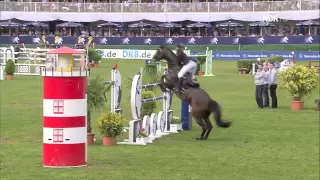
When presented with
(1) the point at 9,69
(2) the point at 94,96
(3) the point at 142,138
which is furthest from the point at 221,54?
(2) the point at 94,96

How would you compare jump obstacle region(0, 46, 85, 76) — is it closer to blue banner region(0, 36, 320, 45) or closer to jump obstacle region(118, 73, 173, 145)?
blue banner region(0, 36, 320, 45)

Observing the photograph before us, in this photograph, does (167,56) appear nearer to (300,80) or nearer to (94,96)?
(94,96)

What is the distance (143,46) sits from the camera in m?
67.1

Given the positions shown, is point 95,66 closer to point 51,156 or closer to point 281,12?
point 281,12

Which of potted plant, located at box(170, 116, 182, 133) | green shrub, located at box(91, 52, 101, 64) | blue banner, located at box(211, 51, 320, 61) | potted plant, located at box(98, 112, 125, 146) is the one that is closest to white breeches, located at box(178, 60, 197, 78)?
potted plant, located at box(98, 112, 125, 146)

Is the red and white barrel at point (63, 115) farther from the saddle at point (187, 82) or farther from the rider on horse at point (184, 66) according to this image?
the saddle at point (187, 82)

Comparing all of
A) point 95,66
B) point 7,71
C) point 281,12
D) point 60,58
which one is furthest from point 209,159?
point 281,12

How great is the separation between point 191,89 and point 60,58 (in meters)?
2.53

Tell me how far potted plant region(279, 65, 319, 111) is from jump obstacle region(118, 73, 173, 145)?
7.85 m

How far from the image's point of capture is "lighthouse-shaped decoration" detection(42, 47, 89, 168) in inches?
502

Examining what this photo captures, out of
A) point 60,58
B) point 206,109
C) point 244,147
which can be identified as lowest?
point 244,147

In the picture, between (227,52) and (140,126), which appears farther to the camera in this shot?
(227,52)

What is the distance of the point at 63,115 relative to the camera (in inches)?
502

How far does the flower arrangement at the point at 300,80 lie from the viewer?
26531mm
